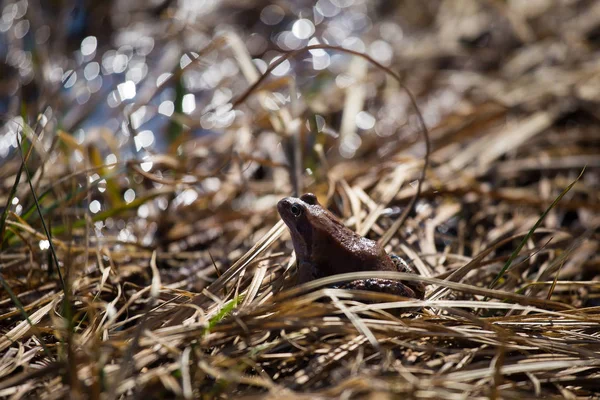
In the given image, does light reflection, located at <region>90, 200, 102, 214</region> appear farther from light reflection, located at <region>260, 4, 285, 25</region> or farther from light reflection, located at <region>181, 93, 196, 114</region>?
light reflection, located at <region>260, 4, 285, 25</region>

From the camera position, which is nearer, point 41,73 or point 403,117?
point 41,73

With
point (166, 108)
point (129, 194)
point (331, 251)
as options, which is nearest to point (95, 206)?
point (129, 194)

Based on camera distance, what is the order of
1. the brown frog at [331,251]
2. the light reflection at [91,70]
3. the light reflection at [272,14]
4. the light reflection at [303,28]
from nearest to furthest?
the brown frog at [331,251], the light reflection at [91,70], the light reflection at [303,28], the light reflection at [272,14]

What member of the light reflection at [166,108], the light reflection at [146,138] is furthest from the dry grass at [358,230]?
the light reflection at [166,108]

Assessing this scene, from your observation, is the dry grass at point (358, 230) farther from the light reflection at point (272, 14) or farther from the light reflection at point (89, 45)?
the light reflection at point (89, 45)

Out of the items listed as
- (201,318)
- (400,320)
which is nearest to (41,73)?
(201,318)

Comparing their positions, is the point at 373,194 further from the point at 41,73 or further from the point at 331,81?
the point at 41,73

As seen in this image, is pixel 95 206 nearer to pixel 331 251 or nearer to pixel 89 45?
pixel 331 251
